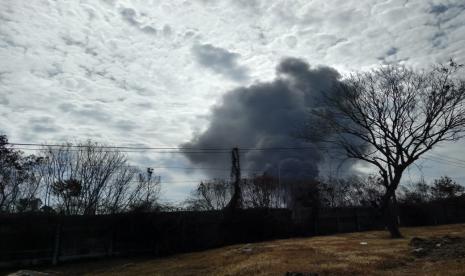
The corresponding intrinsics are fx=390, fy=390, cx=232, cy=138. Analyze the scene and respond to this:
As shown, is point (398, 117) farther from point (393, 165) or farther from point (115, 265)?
point (115, 265)

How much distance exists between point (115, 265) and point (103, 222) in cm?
458

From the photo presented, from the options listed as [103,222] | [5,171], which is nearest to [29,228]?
[103,222]

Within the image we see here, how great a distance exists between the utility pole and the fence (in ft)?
3.01

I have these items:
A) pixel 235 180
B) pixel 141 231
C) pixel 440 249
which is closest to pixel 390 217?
pixel 440 249

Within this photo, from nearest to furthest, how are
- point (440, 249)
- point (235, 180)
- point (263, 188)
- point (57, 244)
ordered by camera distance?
1. point (440, 249)
2. point (57, 244)
3. point (235, 180)
4. point (263, 188)

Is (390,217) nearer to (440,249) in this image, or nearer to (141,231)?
(440,249)

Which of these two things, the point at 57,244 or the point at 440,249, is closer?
the point at 440,249

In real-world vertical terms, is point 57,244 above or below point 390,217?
below

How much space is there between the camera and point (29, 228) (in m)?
21.2

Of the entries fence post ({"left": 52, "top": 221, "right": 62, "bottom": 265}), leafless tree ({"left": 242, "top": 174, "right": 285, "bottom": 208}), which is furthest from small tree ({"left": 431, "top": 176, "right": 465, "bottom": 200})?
fence post ({"left": 52, "top": 221, "right": 62, "bottom": 265})

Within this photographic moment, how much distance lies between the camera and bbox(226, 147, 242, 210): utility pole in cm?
3117

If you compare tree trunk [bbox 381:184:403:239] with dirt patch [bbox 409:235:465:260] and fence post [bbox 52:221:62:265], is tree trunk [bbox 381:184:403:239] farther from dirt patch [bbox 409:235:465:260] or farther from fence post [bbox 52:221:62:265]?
fence post [bbox 52:221:62:265]

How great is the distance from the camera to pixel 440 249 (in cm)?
1372

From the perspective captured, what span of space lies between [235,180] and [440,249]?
22.0 meters
